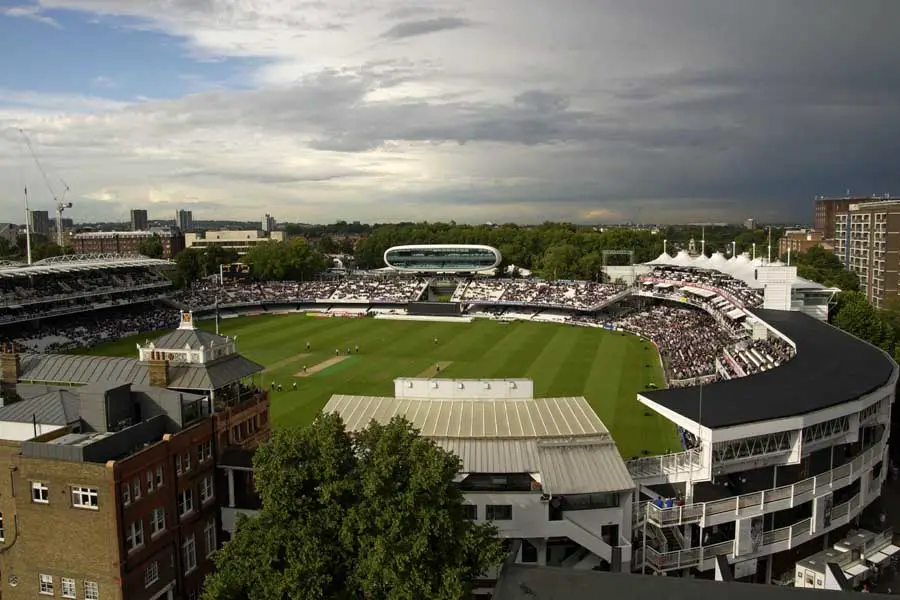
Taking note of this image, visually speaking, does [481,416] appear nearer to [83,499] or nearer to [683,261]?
[83,499]

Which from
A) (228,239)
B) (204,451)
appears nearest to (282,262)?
(228,239)

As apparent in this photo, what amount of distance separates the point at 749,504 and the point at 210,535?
1646cm

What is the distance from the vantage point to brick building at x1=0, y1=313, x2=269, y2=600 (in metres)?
17.4

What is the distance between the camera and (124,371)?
24.7 meters

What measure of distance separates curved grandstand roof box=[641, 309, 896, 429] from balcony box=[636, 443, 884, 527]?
226 cm

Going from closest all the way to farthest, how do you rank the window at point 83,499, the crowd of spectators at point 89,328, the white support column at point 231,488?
the window at point 83,499
the white support column at point 231,488
the crowd of spectators at point 89,328

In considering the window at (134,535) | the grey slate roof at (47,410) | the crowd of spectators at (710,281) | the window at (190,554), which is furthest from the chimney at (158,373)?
the crowd of spectators at (710,281)

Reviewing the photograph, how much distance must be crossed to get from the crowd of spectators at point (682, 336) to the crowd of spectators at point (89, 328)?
47825mm

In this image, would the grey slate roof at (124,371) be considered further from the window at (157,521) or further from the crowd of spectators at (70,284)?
the crowd of spectators at (70,284)

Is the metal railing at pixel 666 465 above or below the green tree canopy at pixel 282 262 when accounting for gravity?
below

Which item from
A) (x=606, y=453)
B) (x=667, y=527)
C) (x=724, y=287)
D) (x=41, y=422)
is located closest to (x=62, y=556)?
(x=41, y=422)

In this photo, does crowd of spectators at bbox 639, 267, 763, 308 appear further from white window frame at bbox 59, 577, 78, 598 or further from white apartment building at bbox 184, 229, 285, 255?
white apartment building at bbox 184, 229, 285, 255

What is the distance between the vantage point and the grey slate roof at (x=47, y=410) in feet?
64.6

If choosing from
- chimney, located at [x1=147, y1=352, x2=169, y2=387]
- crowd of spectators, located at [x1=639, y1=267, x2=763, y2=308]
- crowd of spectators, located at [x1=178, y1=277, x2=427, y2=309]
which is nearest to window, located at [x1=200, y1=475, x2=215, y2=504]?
chimney, located at [x1=147, y1=352, x2=169, y2=387]
